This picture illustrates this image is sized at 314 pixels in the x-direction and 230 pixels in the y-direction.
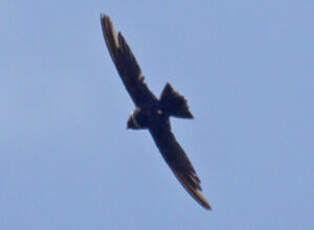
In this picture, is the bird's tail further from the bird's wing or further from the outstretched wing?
the bird's wing

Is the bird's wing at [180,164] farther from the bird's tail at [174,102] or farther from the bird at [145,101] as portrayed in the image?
the bird's tail at [174,102]

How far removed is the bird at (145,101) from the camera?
14.5 m

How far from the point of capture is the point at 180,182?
51.7 feet

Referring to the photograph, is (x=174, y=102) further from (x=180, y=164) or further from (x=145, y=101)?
(x=180, y=164)

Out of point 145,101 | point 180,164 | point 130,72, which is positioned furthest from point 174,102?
point 180,164

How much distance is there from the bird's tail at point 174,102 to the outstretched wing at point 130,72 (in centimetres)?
28

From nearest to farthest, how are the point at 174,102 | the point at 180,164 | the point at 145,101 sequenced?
the point at 174,102
the point at 145,101
the point at 180,164

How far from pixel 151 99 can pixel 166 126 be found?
668 millimetres

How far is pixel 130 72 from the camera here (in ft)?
48.9

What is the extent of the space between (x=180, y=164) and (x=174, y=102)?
1.67 metres

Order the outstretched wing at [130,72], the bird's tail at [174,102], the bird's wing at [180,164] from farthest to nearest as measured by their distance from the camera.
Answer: the bird's wing at [180,164] → the outstretched wing at [130,72] → the bird's tail at [174,102]

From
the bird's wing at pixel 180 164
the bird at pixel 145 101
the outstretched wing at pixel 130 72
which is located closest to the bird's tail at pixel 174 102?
the bird at pixel 145 101

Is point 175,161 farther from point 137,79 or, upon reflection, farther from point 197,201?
point 137,79

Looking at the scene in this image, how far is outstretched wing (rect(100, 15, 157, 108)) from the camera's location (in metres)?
14.8
